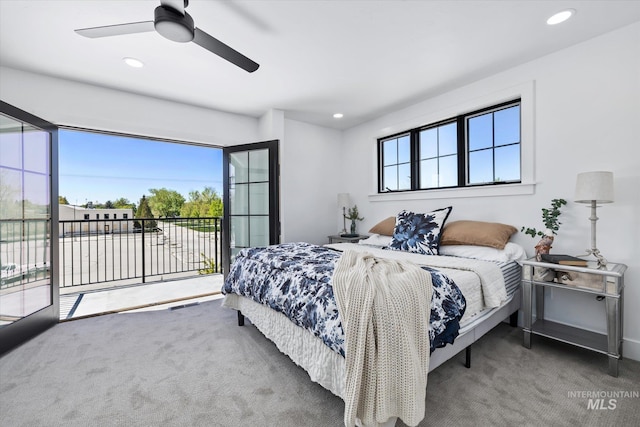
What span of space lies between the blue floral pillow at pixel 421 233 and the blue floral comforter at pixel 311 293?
895mm

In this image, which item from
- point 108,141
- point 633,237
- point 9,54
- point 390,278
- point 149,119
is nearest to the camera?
point 390,278

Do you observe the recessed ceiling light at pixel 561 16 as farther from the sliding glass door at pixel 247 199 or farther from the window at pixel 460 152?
the sliding glass door at pixel 247 199

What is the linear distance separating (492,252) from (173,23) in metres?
2.85

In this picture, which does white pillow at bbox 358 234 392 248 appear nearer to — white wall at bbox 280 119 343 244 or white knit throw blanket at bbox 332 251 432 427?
white wall at bbox 280 119 343 244

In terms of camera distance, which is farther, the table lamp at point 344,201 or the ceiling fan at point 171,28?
the table lamp at point 344,201

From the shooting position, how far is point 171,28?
157 cm

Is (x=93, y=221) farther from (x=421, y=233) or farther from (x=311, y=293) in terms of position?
(x=421, y=233)

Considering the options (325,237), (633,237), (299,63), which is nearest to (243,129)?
(299,63)

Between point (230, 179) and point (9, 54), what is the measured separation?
7.53ft

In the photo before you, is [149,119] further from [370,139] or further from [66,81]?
[370,139]

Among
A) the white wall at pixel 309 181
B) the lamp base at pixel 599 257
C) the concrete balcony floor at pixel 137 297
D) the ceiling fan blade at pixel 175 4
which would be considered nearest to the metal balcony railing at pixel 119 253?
the concrete balcony floor at pixel 137 297

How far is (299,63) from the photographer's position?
2.56 meters

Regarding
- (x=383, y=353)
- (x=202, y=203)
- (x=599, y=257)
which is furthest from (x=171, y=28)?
(x=202, y=203)

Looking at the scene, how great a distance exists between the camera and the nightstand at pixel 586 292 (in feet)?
5.78
